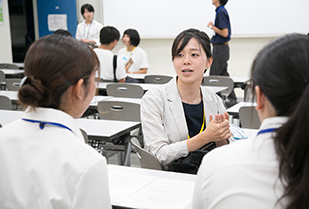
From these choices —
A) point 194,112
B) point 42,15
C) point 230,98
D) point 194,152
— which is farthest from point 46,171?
point 42,15

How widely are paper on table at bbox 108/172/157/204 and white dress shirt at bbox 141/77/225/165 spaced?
408mm

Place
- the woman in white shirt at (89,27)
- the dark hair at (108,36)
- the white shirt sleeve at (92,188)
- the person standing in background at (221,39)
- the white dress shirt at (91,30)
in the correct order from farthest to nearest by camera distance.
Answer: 1. the white dress shirt at (91,30)
2. the woman in white shirt at (89,27)
3. the person standing in background at (221,39)
4. the dark hair at (108,36)
5. the white shirt sleeve at (92,188)

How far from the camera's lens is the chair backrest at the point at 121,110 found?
301 centimetres

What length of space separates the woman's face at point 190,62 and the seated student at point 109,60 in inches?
101

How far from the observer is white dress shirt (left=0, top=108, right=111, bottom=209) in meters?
1.00

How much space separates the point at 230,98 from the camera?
245 inches

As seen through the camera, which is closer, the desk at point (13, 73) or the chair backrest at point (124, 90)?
the chair backrest at point (124, 90)

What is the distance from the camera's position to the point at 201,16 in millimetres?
7543

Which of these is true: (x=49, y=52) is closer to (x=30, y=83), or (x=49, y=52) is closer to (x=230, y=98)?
(x=30, y=83)

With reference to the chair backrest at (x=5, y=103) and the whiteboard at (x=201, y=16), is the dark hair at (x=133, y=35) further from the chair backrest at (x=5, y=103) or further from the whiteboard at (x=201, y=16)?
the chair backrest at (x=5, y=103)

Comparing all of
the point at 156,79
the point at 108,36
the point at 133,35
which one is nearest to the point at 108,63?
the point at 108,36

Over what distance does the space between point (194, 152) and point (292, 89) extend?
4.07 ft

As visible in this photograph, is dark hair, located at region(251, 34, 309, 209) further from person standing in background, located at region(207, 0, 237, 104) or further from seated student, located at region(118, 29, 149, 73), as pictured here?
seated student, located at region(118, 29, 149, 73)

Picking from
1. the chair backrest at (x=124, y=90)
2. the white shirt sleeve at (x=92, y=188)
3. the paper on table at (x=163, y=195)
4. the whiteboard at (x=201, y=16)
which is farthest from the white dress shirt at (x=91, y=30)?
the white shirt sleeve at (x=92, y=188)
